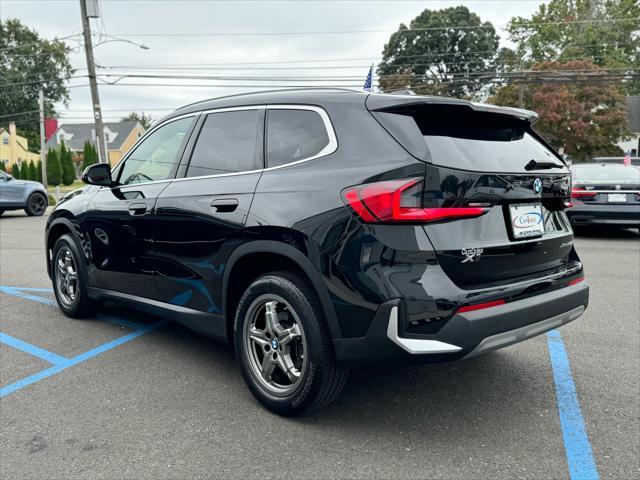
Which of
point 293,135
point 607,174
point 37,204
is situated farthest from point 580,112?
point 293,135

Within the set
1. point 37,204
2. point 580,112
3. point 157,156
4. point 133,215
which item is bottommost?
point 37,204

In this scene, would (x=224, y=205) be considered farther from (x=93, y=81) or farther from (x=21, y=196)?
(x=93, y=81)

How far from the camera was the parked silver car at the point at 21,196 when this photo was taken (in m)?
17.0

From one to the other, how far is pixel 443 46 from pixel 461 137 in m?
59.7

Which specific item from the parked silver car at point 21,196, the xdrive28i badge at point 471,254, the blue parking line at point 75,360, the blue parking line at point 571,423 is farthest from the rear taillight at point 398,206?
the parked silver car at point 21,196

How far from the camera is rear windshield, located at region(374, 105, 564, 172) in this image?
2.85m

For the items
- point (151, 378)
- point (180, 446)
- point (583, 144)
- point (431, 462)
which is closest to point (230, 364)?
point (151, 378)

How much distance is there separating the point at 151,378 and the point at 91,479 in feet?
4.00

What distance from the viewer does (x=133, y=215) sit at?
168 inches

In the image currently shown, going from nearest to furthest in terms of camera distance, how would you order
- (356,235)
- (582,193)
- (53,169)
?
(356,235), (582,193), (53,169)

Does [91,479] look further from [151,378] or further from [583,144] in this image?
[583,144]

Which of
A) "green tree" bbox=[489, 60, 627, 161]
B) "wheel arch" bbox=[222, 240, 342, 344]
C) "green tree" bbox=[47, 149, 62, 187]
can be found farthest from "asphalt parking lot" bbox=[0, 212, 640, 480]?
"green tree" bbox=[47, 149, 62, 187]

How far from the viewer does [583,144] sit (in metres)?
36.4

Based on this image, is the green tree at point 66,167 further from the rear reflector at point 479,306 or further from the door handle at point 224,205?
the rear reflector at point 479,306
